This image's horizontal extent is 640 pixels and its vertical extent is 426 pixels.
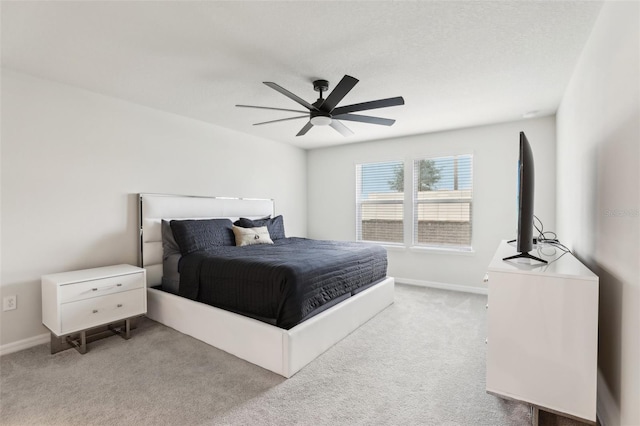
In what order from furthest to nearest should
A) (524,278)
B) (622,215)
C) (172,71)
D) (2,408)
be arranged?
1. (172,71)
2. (2,408)
3. (524,278)
4. (622,215)

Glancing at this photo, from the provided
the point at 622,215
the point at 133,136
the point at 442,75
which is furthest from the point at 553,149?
the point at 133,136

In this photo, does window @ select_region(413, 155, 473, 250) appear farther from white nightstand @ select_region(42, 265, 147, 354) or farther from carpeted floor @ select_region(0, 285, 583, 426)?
white nightstand @ select_region(42, 265, 147, 354)

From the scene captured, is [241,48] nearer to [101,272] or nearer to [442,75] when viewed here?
[442,75]

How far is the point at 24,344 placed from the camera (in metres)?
2.65

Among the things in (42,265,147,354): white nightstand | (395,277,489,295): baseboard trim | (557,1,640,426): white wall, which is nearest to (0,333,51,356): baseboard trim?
(42,265,147,354): white nightstand

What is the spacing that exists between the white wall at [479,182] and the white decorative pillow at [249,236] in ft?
6.72

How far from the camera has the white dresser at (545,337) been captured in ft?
4.81

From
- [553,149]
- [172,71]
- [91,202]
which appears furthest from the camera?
[553,149]

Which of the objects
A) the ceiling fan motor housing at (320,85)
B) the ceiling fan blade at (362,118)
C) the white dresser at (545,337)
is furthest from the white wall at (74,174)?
the white dresser at (545,337)

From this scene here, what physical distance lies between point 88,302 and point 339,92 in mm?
2705

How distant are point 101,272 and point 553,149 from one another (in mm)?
5240

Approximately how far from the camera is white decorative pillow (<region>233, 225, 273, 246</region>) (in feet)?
12.1

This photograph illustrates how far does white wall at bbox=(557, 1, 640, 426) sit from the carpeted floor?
480 mm

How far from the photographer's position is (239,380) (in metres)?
2.14
